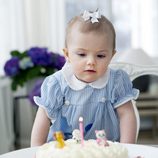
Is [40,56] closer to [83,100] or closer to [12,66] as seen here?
[12,66]

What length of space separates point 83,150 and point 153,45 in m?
3.29

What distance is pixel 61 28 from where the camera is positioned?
385 cm

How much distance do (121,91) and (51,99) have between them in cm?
24

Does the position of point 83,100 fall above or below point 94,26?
below

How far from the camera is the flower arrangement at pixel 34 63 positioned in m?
3.10

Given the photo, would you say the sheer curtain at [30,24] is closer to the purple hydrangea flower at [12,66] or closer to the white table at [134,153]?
the purple hydrangea flower at [12,66]

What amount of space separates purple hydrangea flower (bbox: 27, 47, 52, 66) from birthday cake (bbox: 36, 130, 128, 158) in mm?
2121

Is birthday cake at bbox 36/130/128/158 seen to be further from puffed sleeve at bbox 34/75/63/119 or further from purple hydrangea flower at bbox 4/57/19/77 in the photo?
purple hydrangea flower at bbox 4/57/19/77

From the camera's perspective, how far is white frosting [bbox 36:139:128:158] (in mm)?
921

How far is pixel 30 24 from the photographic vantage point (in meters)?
3.76

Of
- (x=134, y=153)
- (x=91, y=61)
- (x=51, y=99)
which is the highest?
(x=91, y=61)

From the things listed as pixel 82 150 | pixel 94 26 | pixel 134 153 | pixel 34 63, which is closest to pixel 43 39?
pixel 34 63

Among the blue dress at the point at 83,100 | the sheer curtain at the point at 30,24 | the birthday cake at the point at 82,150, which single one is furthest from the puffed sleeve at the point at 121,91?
the sheer curtain at the point at 30,24

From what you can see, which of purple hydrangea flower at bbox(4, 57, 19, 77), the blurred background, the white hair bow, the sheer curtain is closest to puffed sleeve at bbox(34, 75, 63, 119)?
the white hair bow
